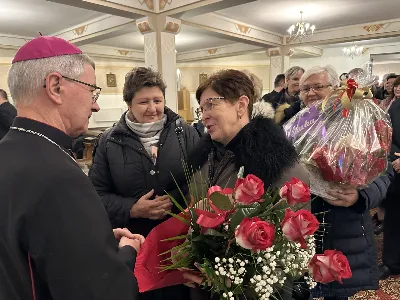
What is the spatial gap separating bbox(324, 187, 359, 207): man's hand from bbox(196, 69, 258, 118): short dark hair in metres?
0.52

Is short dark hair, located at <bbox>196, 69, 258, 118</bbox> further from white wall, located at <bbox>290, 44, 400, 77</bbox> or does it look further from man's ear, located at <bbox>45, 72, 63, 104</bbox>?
white wall, located at <bbox>290, 44, 400, 77</bbox>

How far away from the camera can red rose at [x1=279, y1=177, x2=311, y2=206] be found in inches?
30.5

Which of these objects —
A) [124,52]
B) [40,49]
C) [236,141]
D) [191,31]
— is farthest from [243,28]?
[40,49]

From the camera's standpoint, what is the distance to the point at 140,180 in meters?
1.65

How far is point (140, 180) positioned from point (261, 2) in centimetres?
514

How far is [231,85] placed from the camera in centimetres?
132

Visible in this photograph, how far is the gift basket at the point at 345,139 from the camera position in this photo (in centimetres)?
132

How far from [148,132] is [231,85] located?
0.57m

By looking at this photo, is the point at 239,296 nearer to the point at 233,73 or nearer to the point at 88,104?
the point at 88,104

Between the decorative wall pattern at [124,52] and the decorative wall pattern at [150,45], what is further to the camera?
the decorative wall pattern at [124,52]

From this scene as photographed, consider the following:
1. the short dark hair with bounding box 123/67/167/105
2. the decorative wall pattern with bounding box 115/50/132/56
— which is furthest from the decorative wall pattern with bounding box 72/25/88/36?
the short dark hair with bounding box 123/67/167/105

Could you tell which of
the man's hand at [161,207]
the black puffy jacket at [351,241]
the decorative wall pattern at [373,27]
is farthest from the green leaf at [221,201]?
the decorative wall pattern at [373,27]

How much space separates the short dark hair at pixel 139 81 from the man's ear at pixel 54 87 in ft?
2.51

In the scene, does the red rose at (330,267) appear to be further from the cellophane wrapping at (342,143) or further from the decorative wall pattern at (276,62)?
the decorative wall pattern at (276,62)
